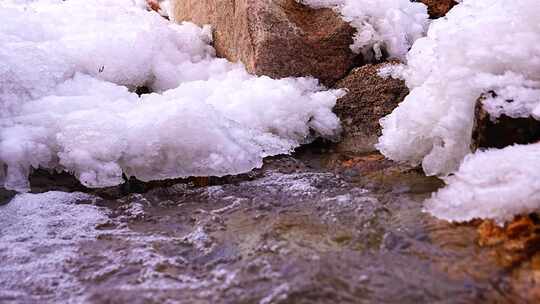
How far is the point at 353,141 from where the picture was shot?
4.11m

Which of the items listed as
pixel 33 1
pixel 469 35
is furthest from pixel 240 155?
pixel 33 1

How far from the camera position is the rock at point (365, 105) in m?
4.09

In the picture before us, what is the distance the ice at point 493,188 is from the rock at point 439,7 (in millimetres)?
2917

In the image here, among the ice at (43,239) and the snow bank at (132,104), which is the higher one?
the snow bank at (132,104)

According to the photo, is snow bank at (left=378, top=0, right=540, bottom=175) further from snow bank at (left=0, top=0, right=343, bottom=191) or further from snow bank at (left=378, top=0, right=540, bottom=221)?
snow bank at (left=0, top=0, right=343, bottom=191)

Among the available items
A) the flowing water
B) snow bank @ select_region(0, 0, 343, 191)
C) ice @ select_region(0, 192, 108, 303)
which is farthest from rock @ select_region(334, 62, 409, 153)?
ice @ select_region(0, 192, 108, 303)

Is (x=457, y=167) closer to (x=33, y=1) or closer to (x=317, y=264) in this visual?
(x=317, y=264)

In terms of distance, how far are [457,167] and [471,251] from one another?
3.07 feet

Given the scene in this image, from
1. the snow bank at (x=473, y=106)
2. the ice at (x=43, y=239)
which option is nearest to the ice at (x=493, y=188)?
the snow bank at (x=473, y=106)

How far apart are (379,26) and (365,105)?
3.15ft

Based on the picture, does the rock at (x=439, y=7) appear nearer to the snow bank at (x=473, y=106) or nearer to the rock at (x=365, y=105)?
the rock at (x=365, y=105)

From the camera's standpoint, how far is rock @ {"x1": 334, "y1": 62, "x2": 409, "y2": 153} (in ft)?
13.4

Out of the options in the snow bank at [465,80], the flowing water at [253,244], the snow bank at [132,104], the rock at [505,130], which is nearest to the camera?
the flowing water at [253,244]

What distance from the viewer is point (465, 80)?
10.2ft
